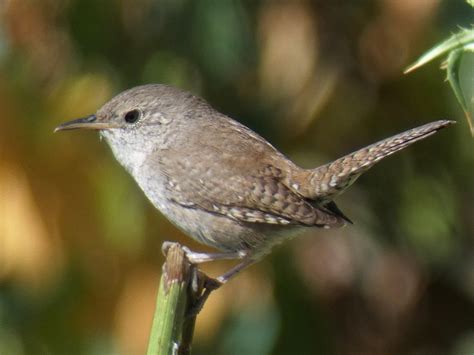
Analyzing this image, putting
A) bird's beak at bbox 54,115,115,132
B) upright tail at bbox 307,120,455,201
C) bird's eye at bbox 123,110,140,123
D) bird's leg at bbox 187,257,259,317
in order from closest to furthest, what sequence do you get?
bird's leg at bbox 187,257,259,317 < upright tail at bbox 307,120,455,201 < bird's beak at bbox 54,115,115,132 < bird's eye at bbox 123,110,140,123

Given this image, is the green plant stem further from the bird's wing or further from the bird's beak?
the bird's beak

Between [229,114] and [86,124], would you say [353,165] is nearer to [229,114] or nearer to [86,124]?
[86,124]

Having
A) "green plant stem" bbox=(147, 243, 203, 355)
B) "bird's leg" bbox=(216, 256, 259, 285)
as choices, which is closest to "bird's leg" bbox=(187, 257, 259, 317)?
"bird's leg" bbox=(216, 256, 259, 285)

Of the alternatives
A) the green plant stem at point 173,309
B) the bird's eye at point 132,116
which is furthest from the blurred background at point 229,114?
the green plant stem at point 173,309

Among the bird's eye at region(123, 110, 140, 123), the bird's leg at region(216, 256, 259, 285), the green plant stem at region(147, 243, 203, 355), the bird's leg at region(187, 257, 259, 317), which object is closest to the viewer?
the green plant stem at region(147, 243, 203, 355)

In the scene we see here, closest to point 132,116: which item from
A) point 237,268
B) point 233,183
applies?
point 233,183

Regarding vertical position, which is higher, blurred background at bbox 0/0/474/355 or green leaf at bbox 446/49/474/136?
blurred background at bbox 0/0/474/355

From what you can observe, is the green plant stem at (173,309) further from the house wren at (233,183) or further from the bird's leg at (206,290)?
the house wren at (233,183)

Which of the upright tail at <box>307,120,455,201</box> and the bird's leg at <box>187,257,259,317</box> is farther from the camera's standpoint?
the upright tail at <box>307,120,455,201</box>
